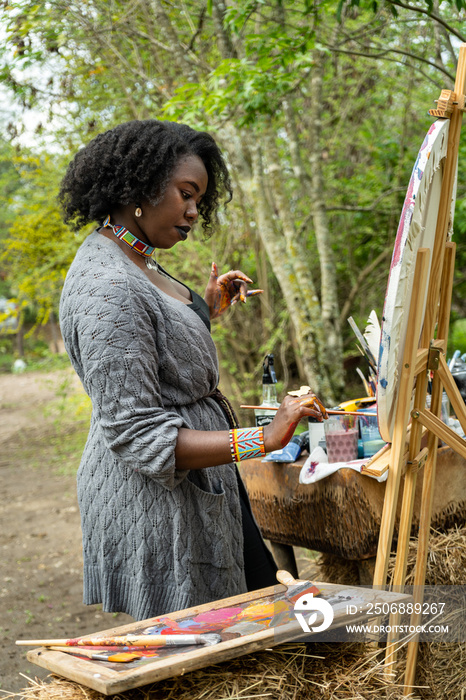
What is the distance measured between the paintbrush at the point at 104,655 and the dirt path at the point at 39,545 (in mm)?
786

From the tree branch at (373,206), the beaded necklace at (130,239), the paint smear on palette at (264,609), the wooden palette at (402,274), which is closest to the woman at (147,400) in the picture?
Result: the beaded necklace at (130,239)

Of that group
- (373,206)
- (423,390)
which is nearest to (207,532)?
(423,390)

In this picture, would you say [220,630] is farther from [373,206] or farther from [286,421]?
[373,206]

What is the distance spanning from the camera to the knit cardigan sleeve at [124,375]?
1.41m

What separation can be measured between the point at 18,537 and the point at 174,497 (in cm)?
358

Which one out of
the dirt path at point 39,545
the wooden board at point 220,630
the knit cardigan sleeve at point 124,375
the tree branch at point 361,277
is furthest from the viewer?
the tree branch at point 361,277

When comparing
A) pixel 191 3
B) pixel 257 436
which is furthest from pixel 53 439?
pixel 257 436

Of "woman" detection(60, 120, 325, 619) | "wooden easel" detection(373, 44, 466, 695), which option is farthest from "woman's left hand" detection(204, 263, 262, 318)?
"wooden easel" detection(373, 44, 466, 695)

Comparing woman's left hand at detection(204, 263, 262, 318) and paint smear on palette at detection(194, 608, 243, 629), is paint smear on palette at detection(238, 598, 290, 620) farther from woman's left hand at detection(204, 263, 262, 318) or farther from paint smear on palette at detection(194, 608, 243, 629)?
woman's left hand at detection(204, 263, 262, 318)

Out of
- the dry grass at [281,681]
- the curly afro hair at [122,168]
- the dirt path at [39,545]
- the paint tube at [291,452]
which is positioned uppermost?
the curly afro hair at [122,168]

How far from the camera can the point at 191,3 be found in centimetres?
523

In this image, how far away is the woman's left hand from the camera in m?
2.20

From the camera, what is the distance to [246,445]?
146 centimetres

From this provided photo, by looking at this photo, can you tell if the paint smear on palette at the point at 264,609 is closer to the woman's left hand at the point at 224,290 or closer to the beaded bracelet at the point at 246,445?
the beaded bracelet at the point at 246,445
